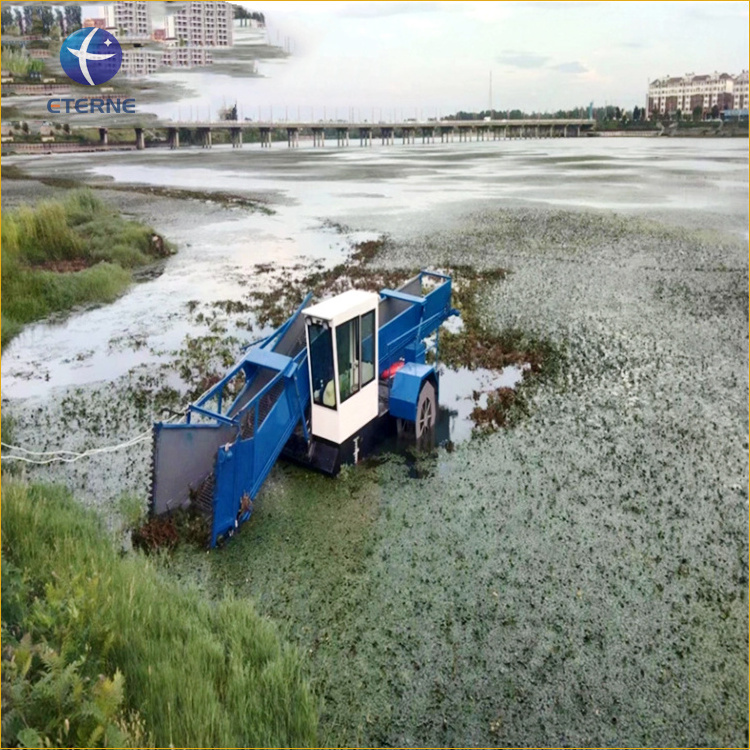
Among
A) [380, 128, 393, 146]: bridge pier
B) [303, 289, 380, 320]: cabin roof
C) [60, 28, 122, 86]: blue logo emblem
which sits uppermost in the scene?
[380, 128, 393, 146]: bridge pier

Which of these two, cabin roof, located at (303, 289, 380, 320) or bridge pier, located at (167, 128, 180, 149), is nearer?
cabin roof, located at (303, 289, 380, 320)

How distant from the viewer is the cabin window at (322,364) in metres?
8.09

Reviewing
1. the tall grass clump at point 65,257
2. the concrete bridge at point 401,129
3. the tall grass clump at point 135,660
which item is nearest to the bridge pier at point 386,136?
the concrete bridge at point 401,129

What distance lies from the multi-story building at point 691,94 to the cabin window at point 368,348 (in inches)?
5777

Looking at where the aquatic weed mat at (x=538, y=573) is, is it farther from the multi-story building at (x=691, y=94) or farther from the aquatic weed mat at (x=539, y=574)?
the multi-story building at (x=691, y=94)

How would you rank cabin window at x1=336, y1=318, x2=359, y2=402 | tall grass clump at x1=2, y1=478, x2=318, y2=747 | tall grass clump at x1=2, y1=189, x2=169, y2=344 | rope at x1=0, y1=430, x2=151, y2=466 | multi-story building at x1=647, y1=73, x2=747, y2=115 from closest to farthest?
1. tall grass clump at x1=2, y1=478, x2=318, y2=747
2. cabin window at x1=336, y1=318, x2=359, y2=402
3. rope at x1=0, y1=430, x2=151, y2=466
4. tall grass clump at x1=2, y1=189, x2=169, y2=344
5. multi-story building at x1=647, y1=73, x2=747, y2=115

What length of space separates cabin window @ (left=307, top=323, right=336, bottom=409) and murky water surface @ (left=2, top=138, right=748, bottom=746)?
1.28 meters

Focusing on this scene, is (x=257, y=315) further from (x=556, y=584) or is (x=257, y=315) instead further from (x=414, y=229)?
(x=414, y=229)

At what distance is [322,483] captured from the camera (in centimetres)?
899

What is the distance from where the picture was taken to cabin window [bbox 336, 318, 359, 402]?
8.20m

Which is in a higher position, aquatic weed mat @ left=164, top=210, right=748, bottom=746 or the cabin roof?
the cabin roof

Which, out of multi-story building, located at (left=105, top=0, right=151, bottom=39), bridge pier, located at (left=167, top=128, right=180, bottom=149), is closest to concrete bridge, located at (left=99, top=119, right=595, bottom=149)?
bridge pier, located at (left=167, top=128, right=180, bottom=149)

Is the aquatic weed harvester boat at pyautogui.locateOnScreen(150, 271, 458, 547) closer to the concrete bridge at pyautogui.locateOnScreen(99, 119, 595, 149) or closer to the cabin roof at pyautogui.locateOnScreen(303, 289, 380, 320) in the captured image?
the cabin roof at pyautogui.locateOnScreen(303, 289, 380, 320)

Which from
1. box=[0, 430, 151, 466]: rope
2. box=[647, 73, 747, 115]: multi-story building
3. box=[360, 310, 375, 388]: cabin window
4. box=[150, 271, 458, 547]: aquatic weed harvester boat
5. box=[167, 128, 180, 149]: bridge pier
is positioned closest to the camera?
box=[150, 271, 458, 547]: aquatic weed harvester boat
